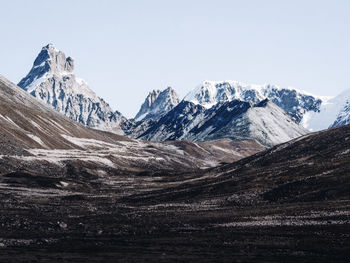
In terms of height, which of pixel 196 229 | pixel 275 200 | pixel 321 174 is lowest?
pixel 196 229

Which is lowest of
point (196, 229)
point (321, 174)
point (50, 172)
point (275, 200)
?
point (50, 172)

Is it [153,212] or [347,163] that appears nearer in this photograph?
[153,212]

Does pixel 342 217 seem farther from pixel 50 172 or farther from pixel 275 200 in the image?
pixel 50 172

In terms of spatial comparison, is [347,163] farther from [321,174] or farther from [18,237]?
[18,237]

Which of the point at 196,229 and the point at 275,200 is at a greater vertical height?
the point at 275,200

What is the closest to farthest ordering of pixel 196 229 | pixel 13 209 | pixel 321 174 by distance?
pixel 196 229, pixel 13 209, pixel 321 174

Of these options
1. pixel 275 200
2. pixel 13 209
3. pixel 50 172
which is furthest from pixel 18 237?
pixel 50 172

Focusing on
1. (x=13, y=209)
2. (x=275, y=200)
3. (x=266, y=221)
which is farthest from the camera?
(x=275, y=200)

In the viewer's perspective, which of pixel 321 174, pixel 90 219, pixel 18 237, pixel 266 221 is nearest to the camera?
pixel 18 237

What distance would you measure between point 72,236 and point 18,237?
547cm

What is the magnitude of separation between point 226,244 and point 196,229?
11.8 m

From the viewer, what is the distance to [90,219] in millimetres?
72125

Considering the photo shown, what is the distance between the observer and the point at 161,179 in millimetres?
170375

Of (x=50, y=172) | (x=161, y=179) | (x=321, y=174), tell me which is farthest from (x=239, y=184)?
(x=50, y=172)
